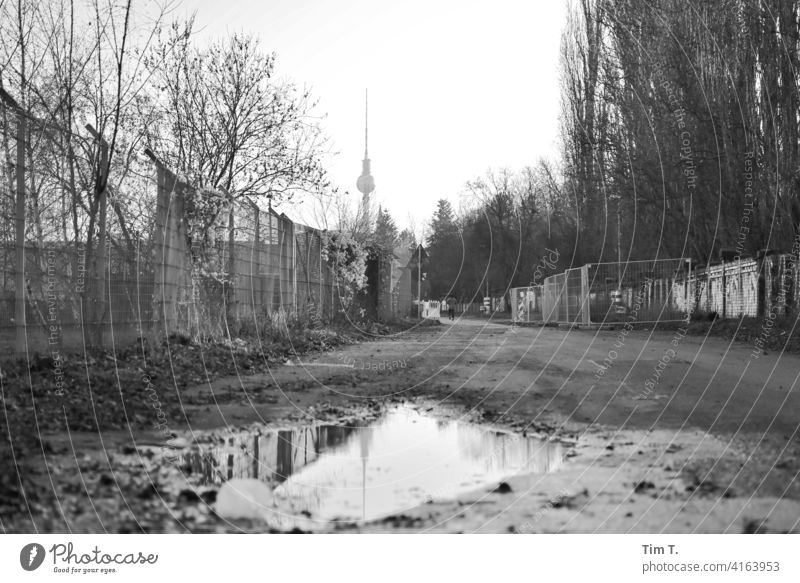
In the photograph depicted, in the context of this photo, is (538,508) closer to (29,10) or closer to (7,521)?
(7,521)

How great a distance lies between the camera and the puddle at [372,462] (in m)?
3.57

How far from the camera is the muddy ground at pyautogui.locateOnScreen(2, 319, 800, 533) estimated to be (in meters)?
→ 3.08

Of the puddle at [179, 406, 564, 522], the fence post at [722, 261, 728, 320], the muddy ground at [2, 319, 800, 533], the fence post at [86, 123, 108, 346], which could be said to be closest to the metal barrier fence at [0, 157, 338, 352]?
the fence post at [86, 123, 108, 346]

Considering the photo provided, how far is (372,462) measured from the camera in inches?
176

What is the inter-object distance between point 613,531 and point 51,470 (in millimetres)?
2343

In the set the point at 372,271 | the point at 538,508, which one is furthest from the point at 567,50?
the point at 538,508

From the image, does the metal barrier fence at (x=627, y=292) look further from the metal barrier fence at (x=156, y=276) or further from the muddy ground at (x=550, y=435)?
the muddy ground at (x=550, y=435)

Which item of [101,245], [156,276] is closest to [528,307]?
[156,276]

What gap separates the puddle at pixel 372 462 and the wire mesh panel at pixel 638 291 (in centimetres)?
1956

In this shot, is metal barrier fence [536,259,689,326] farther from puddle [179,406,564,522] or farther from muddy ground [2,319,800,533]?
puddle [179,406,564,522]

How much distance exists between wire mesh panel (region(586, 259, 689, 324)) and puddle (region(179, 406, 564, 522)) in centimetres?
1956

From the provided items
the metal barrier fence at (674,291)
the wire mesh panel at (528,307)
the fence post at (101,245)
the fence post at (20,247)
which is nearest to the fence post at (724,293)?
the metal barrier fence at (674,291)

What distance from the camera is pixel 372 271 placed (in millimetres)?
25375

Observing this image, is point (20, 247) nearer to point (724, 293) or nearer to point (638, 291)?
point (724, 293)
